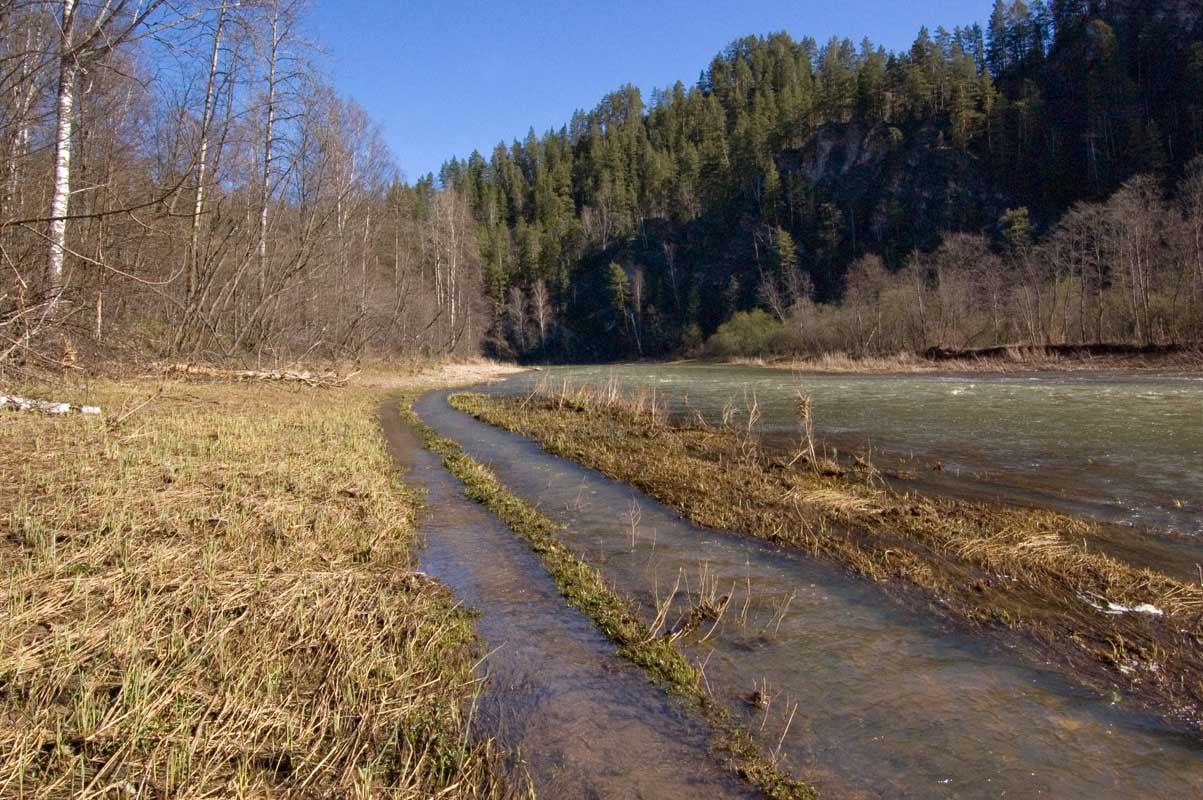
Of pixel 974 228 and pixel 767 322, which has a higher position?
pixel 974 228

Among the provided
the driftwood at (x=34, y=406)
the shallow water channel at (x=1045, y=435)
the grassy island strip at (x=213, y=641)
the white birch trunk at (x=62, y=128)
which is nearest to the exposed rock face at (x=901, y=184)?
the shallow water channel at (x=1045, y=435)

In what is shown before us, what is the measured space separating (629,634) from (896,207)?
267 ft

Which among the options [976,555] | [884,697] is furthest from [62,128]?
[976,555]

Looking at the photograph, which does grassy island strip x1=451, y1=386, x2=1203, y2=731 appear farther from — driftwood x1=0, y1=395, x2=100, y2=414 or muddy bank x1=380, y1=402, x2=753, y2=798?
driftwood x1=0, y1=395, x2=100, y2=414

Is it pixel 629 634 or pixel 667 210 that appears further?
pixel 667 210

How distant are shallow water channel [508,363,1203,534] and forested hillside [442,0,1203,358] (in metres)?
19.9

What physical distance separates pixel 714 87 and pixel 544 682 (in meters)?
147

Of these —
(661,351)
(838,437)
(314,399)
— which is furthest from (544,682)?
(661,351)

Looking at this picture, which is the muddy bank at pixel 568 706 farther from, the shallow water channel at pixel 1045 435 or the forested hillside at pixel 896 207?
the forested hillside at pixel 896 207

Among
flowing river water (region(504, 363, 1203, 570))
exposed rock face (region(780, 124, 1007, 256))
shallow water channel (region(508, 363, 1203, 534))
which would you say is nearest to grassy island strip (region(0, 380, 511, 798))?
flowing river water (region(504, 363, 1203, 570))

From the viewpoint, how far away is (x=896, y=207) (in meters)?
73.8

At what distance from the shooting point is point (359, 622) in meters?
4.25

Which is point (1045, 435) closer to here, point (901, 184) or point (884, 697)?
point (884, 697)

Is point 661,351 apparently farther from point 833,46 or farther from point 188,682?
point 188,682
